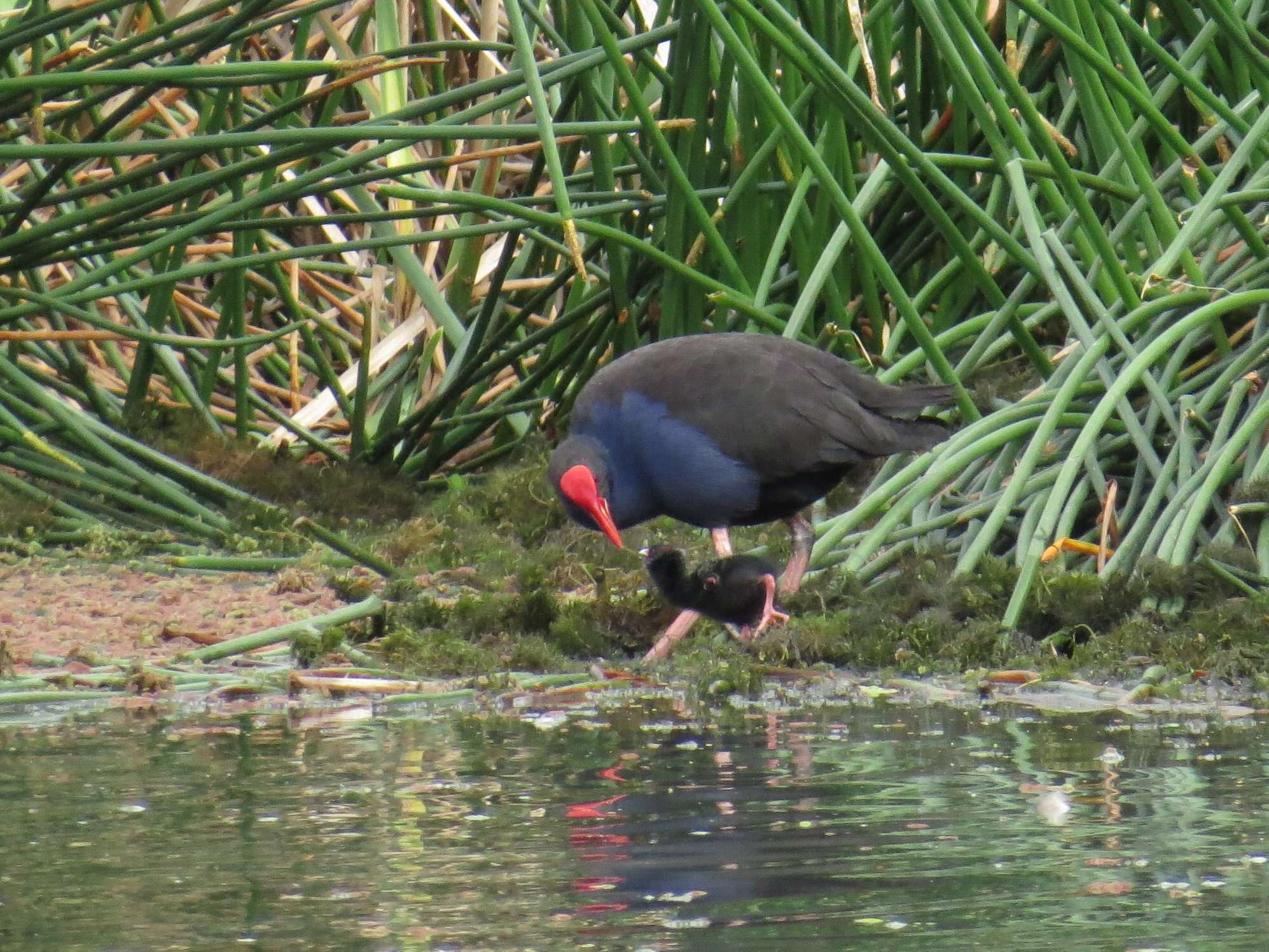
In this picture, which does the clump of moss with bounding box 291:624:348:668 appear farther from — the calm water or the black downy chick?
the black downy chick

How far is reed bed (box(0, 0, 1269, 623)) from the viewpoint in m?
4.30

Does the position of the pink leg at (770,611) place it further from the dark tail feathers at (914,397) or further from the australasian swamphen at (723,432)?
the dark tail feathers at (914,397)

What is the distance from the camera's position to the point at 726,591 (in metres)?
4.26

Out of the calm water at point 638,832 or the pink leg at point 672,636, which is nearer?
the calm water at point 638,832

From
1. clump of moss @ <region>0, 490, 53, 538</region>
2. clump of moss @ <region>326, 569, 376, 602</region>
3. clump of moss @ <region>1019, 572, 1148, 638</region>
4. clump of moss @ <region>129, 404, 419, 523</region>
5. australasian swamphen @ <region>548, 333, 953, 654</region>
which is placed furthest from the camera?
clump of moss @ <region>129, 404, 419, 523</region>

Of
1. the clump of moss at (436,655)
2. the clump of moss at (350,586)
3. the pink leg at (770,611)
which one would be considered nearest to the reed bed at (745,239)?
the pink leg at (770,611)

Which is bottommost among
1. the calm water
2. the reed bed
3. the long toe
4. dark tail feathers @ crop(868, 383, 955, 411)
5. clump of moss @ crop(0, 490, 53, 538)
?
the calm water

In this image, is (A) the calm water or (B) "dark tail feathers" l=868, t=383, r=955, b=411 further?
(B) "dark tail feathers" l=868, t=383, r=955, b=411

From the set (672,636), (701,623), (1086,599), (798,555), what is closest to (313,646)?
(672,636)

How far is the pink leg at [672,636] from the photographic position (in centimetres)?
429

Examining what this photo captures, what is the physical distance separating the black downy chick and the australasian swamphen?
0.08 m

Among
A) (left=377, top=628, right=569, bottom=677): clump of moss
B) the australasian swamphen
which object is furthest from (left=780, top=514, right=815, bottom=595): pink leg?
(left=377, top=628, right=569, bottom=677): clump of moss

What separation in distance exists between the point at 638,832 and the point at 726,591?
1726 millimetres

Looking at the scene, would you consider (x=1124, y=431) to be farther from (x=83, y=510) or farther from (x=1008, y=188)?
(x=83, y=510)
